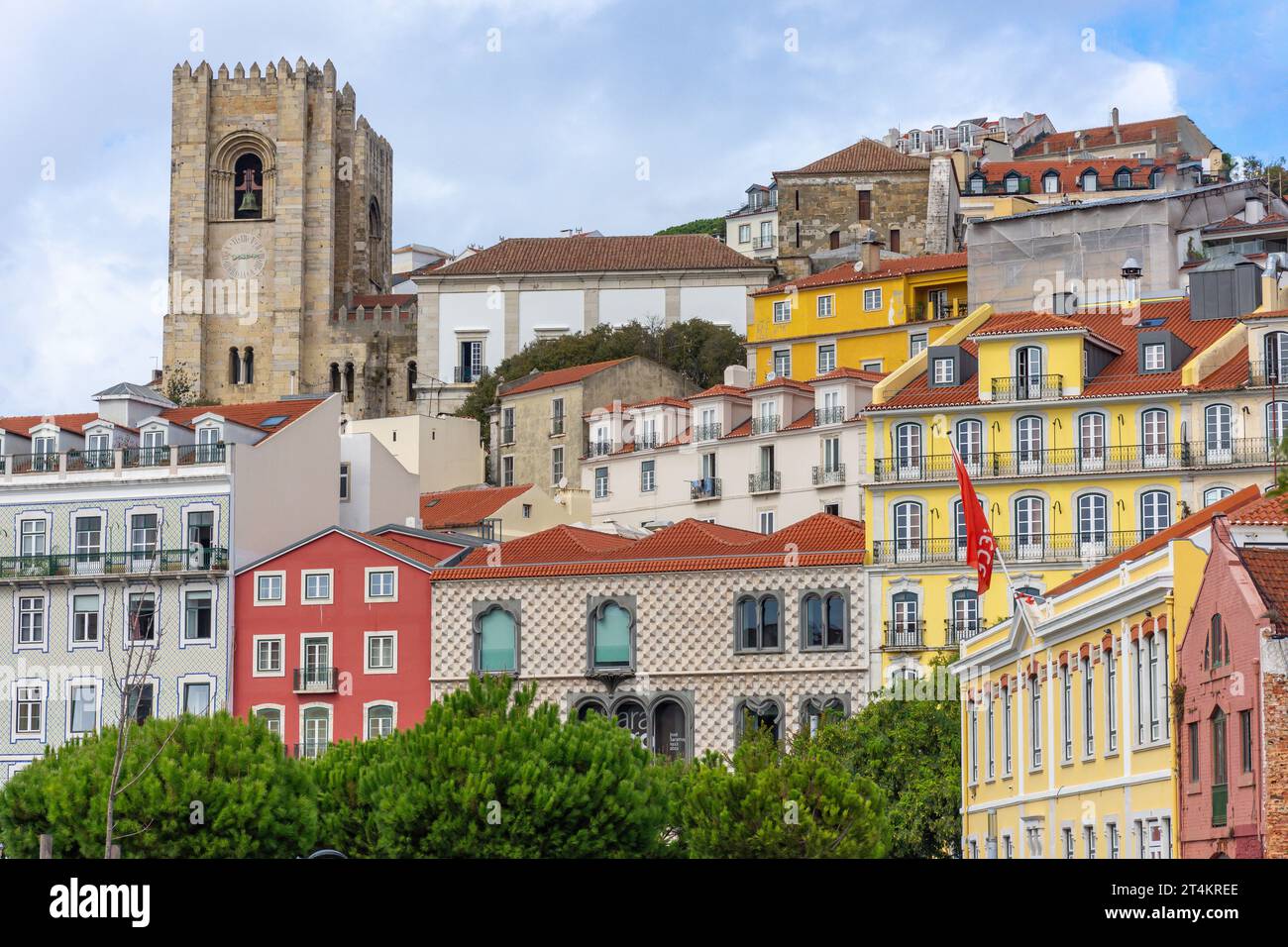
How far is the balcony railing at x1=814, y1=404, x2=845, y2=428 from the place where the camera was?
84.3 m

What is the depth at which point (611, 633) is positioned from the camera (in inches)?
2894

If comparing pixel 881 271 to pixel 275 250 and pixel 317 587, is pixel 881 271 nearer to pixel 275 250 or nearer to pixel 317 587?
pixel 317 587

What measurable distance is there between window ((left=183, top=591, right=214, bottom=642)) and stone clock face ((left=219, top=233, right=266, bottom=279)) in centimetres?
6893

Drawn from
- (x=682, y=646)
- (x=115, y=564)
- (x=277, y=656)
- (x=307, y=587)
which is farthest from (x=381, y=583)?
(x=682, y=646)

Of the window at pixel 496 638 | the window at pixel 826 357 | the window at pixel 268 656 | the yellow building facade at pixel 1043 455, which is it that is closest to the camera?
the yellow building facade at pixel 1043 455

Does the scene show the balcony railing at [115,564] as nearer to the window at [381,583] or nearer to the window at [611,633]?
the window at [381,583]

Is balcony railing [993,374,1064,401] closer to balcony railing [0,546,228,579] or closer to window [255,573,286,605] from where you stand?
window [255,573,286,605]

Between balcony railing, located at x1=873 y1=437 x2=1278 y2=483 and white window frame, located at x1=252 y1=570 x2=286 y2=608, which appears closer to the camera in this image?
balcony railing, located at x1=873 y1=437 x2=1278 y2=483

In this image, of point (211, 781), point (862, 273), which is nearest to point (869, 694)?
point (211, 781)

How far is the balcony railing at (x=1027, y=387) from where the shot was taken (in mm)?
72375

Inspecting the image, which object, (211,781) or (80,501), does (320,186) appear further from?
(211,781)

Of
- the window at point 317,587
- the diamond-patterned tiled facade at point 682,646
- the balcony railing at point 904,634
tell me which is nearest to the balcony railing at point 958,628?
the balcony railing at point 904,634

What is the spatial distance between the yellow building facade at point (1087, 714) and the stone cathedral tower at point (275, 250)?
84.5 meters

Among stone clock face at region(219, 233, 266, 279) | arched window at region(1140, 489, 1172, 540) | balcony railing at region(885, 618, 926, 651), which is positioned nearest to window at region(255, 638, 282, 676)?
balcony railing at region(885, 618, 926, 651)
